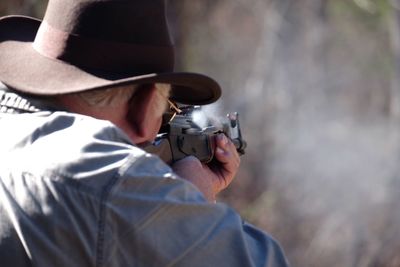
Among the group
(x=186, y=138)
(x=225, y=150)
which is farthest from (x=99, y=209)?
(x=225, y=150)

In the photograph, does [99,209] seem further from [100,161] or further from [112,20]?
[112,20]

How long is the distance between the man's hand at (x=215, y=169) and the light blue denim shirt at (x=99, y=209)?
0.30 metres

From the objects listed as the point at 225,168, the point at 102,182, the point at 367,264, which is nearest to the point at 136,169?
the point at 102,182

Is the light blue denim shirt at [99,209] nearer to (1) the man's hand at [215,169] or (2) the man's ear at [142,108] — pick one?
(2) the man's ear at [142,108]

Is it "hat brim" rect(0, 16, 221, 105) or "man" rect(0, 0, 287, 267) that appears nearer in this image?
"man" rect(0, 0, 287, 267)

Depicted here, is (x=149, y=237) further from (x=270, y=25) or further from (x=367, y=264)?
(x=270, y=25)

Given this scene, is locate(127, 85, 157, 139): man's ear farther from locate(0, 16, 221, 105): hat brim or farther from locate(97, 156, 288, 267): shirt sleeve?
locate(97, 156, 288, 267): shirt sleeve

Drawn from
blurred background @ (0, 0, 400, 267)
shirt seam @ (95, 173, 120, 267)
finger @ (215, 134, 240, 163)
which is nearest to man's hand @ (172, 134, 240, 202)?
finger @ (215, 134, 240, 163)

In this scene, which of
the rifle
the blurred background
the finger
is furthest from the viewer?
the blurred background

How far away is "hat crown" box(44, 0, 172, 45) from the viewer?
86.5 inches

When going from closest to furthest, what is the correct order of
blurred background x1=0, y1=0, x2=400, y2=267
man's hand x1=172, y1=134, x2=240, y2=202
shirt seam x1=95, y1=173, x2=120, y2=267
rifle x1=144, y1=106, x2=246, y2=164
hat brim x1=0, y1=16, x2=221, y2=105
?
shirt seam x1=95, y1=173, x2=120, y2=267 < hat brim x1=0, y1=16, x2=221, y2=105 < man's hand x1=172, y1=134, x2=240, y2=202 < rifle x1=144, y1=106, x2=246, y2=164 < blurred background x1=0, y1=0, x2=400, y2=267

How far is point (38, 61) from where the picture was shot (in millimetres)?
2238

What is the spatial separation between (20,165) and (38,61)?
0.34 metres

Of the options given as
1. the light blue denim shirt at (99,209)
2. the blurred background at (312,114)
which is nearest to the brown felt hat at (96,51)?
the light blue denim shirt at (99,209)
